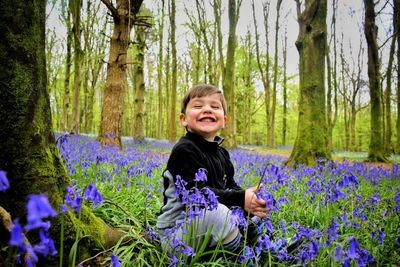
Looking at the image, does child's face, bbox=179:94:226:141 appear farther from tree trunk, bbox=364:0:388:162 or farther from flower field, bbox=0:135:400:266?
tree trunk, bbox=364:0:388:162

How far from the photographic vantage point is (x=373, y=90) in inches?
532

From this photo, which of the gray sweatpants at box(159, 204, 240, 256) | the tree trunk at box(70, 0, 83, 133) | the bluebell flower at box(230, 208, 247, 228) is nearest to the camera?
the bluebell flower at box(230, 208, 247, 228)

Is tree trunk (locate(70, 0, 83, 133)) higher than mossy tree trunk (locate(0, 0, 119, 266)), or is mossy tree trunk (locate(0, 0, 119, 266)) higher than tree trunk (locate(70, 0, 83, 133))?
tree trunk (locate(70, 0, 83, 133))

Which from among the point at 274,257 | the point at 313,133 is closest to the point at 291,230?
the point at 274,257

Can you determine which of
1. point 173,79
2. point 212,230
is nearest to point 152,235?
point 212,230

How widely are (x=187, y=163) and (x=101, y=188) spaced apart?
178 centimetres

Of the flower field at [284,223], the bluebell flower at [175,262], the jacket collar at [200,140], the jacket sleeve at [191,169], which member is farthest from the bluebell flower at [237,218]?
the jacket collar at [200,140]

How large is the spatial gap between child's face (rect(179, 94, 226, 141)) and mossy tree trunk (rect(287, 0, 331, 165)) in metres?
6.65

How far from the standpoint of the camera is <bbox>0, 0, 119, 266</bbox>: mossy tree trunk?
73.7 inches

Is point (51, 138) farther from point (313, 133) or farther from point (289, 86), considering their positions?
point (289, 86)

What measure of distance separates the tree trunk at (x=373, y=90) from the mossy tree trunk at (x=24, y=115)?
14.0m

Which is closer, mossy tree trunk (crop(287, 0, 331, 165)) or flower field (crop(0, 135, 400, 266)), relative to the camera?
flower field (crop(0, 135, 400, 266))

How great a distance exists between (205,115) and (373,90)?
13.3m

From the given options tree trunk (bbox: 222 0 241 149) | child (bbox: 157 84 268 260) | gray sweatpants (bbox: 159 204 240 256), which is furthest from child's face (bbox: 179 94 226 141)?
tree trunk (bbox: 222 0 241 149)
